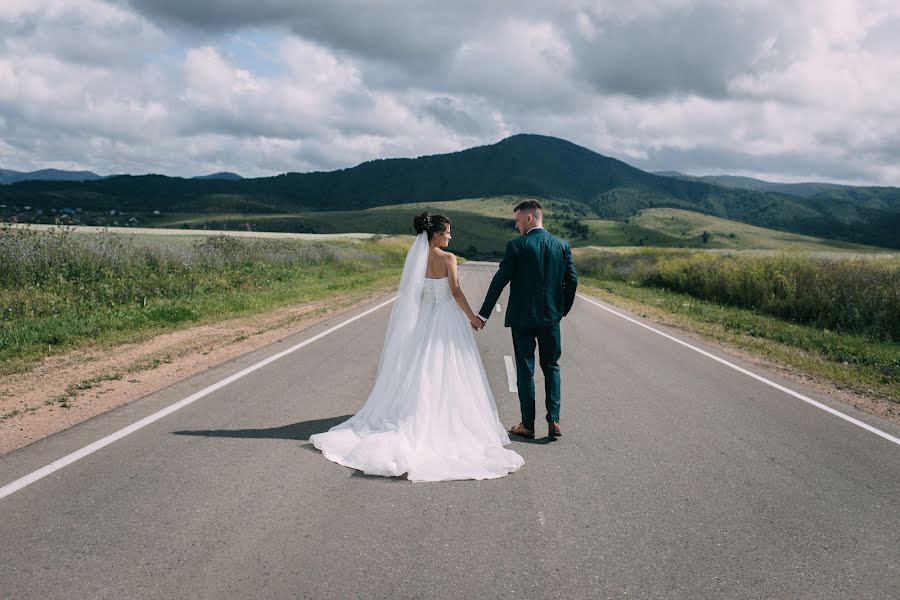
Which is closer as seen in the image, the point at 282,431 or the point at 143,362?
the point at 282,431

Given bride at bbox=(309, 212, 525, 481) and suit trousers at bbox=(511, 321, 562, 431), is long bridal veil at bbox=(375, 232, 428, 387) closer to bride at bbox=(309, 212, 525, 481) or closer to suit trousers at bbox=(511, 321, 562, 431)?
bride at bbox=(309, 212, 525, 481)

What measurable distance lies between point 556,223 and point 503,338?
500 ft

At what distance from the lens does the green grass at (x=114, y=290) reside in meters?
11.3

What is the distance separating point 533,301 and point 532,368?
68 centimetres

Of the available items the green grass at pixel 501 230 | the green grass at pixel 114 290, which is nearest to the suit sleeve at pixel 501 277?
the green grass at pixel 114 290

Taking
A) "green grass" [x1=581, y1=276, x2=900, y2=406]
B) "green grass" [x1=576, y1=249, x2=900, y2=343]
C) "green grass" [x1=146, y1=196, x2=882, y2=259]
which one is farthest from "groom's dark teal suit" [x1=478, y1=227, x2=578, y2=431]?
"green grass" [x1=146, y1=196, x2=882, y2=259]

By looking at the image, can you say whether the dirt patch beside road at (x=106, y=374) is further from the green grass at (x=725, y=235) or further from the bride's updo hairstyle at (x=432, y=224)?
the green grass at (x=725, y=235)

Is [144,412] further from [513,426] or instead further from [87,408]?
[513,426]

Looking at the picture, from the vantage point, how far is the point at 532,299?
6223 millimetres

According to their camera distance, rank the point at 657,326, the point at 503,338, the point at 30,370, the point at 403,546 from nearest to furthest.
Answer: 1. the point at 403,546
2. the point at 30,370
3. the point at 503,338
4. the point at 657,326

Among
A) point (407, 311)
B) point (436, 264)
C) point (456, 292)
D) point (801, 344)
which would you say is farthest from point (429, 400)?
point (801, 344)

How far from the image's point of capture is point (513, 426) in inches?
257

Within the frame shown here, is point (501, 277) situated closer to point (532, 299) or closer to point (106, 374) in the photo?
point (532, 299)

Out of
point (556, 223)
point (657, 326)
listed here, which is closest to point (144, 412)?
point (657, 326)
